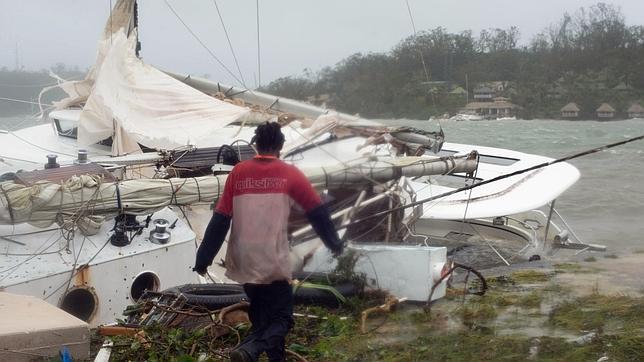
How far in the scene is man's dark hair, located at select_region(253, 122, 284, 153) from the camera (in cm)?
380

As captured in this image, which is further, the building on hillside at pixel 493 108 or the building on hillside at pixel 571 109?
the building on hillside at pixel 571 109

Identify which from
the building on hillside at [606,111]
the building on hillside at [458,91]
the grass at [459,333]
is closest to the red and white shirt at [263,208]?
the grass at [459,333]

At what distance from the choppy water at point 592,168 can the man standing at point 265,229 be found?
2919 mm

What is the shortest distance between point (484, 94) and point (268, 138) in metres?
6.51

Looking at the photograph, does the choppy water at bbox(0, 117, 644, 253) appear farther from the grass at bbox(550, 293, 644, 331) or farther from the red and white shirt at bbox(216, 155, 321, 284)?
the red and white shirt at bbox(216, 155, 321, 284)

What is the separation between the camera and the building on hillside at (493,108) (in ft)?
28.2

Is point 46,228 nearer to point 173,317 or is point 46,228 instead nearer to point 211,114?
point 173,317

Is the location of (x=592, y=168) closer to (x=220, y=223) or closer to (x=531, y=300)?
(x=531, y=300)

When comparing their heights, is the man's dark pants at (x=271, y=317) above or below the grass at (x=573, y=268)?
above

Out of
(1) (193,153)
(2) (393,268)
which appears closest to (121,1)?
(1) (193,153)

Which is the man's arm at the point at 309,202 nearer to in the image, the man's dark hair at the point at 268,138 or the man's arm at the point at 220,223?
the man's dark hair at the point at 268,138

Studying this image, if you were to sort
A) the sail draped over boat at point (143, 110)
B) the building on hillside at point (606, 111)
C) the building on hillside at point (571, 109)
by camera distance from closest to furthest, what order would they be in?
1. the sail draped over boat at point (143, 110)
2. the building on hillside at point (571, 109)
3. the building on hillside at point (606, 111)

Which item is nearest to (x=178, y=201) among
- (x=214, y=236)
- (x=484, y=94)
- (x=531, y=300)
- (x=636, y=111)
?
(x=214, y=236)

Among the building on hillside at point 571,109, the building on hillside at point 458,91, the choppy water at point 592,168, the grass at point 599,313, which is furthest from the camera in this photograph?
the building on hillside at point 571,109
